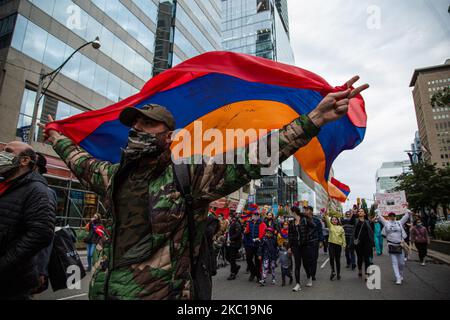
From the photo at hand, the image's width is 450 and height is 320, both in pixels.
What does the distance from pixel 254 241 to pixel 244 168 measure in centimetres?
768

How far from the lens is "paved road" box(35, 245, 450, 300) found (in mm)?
6426

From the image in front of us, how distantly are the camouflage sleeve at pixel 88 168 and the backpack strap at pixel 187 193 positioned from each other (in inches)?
22.1

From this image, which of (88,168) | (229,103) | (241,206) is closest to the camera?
(88,168)

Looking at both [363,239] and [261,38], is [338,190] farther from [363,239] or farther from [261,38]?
[261,38]

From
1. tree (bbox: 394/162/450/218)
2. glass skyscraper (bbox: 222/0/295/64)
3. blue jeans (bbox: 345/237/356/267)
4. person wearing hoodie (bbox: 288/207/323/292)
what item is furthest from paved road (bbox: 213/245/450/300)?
glass skyscraper (bbox: 222/0/295/64)

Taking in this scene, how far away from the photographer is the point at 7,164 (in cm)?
249

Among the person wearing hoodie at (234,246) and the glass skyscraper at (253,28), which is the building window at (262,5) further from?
the person wearing hoodie at (234,246)

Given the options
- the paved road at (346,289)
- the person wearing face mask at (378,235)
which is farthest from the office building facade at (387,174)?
the paved road at (346,289)

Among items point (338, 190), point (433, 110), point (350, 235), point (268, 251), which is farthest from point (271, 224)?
point (433, 110)

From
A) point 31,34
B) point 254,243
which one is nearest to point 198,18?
A: point 31,34

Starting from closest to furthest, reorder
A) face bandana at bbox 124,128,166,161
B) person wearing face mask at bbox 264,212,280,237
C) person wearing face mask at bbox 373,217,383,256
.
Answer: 1. face bandana at bbox 124,128,166,161
2. person wearing face mask at bbox 264,212,280,237
3. person wearing face mask at bbox 373,217,383,256

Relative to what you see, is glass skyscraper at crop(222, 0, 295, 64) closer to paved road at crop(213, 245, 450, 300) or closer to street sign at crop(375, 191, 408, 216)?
street sign at crop(375, 191, 408, 216)

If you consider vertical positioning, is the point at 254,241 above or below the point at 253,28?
below
